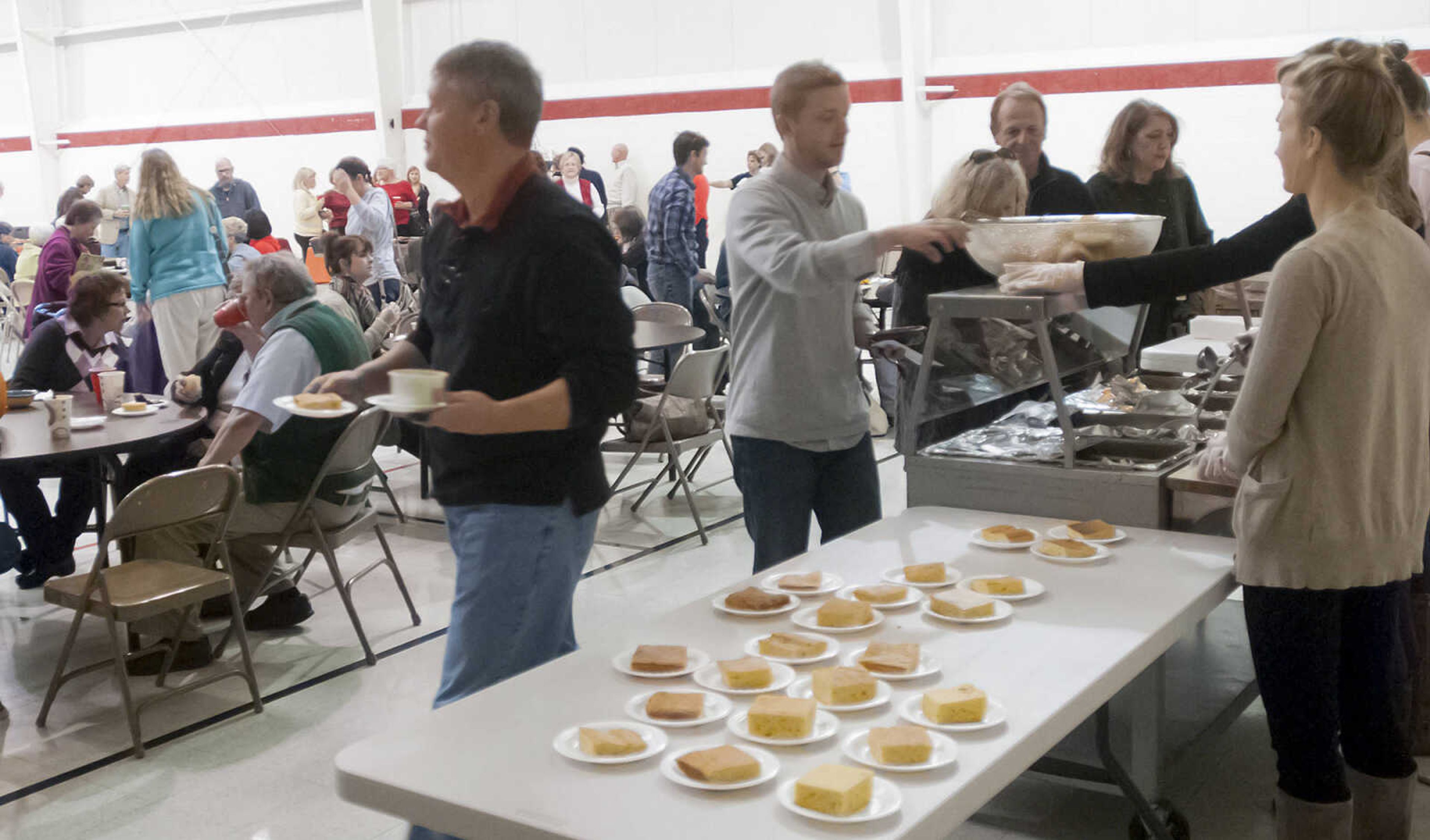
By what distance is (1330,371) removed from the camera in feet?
6.72

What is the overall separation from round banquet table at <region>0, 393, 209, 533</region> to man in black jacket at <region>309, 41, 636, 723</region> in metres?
2.37

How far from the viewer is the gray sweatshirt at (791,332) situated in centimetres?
289

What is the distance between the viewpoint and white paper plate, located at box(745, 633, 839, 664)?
6.68ft

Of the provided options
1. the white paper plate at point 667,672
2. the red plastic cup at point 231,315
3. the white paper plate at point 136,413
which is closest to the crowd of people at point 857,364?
the white paper plate at point 667,672

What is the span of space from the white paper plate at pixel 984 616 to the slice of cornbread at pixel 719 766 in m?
0.66

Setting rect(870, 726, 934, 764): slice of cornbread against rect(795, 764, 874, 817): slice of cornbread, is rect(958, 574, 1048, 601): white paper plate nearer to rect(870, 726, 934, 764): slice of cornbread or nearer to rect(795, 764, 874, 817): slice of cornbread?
rect(870, 726, 934, 764): slice of cornbread

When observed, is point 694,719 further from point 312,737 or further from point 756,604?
point 312,737

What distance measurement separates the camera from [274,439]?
3.99 metres

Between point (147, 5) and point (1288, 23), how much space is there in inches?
585

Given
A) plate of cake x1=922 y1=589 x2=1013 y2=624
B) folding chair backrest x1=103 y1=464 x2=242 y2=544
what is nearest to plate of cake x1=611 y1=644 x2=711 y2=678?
plate of cake x1=922 y1=589 x2=1013 y2=624

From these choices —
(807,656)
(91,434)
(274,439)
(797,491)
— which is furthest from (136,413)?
(807,656)

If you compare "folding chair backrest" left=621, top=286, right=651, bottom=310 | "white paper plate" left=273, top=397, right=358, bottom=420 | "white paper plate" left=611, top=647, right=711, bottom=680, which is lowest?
"white paper plate" left=611, top=647, right=711, bottom=680

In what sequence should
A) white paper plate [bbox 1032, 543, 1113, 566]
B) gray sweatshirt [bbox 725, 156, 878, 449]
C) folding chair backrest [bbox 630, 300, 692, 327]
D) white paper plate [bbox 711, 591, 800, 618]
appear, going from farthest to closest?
folding chair backrest [bbox 630, 300, 692, 327] < gray sweatshirt [bbox 725, 156, 878, 449] < white paper plate [bbox 1032, 543, 1113, 566] < white paper plate [bbox 711, 591, 800, 618]

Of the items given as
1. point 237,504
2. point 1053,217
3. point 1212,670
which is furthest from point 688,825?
point 237,504
